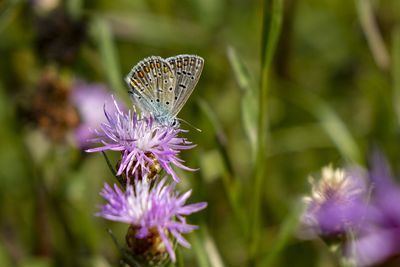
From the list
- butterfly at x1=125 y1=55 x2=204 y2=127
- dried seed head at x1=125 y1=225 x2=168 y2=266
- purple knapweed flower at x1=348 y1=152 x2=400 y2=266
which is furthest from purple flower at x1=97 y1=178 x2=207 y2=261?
purple knapweed flower at x1=348 y1=152 x2=400 y2=266

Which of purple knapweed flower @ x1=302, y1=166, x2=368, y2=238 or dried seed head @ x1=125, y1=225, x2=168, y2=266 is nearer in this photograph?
dried seed head @ x1=125, y1=225, x2=168, y2=266

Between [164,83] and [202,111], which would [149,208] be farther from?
[202,111]

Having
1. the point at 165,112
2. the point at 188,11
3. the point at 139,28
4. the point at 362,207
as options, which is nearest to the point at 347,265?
the point at 362,207

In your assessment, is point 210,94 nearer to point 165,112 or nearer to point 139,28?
point 139,28

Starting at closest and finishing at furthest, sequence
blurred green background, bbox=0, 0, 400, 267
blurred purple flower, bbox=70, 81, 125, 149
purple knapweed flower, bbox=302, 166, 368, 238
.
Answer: purple knapweed flower, bbox=302, 166, 368, 238 → blurred green background, bbox=0, 0, 400, 267 → blurred purple flower, bbox=70, 81, 125, 149

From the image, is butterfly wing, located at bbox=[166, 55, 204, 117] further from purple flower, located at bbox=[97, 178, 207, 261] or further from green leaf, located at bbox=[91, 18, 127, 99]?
green leaf, located at bbox=[91, 18, 127, 99]
